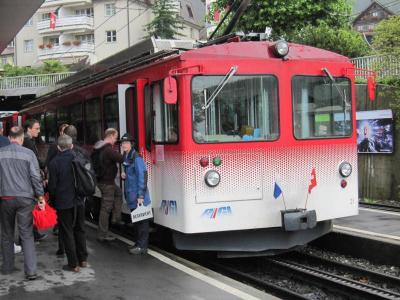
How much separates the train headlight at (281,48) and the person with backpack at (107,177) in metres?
2.63

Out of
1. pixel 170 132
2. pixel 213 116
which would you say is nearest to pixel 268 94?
pixel 213 116

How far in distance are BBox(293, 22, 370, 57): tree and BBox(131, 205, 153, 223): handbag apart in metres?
13.7

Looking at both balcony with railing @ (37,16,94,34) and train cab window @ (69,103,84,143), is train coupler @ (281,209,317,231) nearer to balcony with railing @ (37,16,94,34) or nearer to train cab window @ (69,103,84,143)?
train cab window @ (69,103,84,143)

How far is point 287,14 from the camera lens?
18969 millimetres

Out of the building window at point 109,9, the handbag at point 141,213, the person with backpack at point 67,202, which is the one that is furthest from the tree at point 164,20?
the person with backpack at point 67,202

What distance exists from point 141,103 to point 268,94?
1.77m

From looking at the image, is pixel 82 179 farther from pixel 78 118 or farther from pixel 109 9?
pixel 109 9

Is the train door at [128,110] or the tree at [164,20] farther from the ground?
the tree at [164,20]

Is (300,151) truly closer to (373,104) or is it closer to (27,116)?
(373,104)

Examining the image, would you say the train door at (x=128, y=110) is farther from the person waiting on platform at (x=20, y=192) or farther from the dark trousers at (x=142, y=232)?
the person waiting on platform at (x=20, y=192)

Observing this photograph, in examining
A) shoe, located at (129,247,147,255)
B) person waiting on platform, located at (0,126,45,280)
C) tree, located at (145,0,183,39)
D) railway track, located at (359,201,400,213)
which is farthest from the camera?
tree, located at (145,0,183,39)

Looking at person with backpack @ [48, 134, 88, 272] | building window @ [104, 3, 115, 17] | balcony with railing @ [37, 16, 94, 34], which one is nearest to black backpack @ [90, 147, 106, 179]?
person with backpack @ [48, 134, 88, 272]

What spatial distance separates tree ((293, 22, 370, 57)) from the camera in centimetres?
1942

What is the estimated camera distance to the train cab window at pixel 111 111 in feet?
28.2
